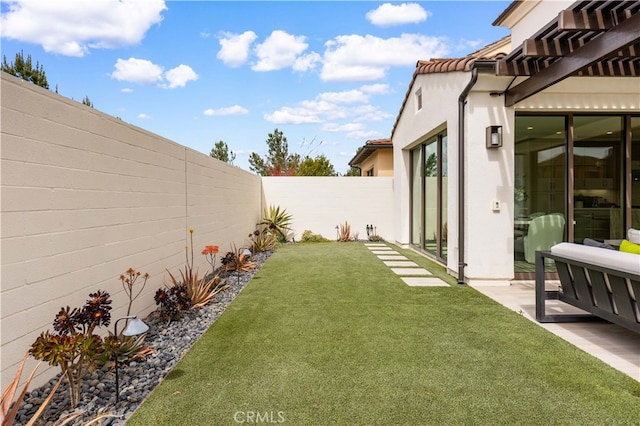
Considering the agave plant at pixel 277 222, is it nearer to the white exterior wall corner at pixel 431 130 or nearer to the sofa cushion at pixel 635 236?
the white exterior wall corner at pixel 431 130

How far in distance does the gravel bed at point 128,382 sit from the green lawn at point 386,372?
0.13m

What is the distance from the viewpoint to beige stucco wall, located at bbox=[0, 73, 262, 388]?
7.93ft

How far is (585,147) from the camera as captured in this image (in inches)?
255

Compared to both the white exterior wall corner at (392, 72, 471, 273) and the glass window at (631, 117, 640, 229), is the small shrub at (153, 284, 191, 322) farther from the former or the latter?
the glass window at (631, 117, 640, 229)

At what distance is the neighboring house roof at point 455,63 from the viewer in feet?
20.8

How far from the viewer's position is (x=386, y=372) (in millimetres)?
3082

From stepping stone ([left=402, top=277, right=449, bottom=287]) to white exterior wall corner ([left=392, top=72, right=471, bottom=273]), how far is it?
525mm

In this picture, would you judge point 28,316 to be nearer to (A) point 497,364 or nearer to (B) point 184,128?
(A) point 497,364

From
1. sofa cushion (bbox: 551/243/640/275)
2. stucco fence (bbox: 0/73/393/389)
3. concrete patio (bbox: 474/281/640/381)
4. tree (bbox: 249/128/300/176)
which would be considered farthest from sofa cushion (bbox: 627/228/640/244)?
tree (bbox: 249/128/300/176)

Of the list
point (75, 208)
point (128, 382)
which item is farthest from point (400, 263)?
point (75, 208)

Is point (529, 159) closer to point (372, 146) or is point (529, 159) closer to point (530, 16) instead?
point (530, 16)

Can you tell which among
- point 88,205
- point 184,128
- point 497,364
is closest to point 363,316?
point 497,364

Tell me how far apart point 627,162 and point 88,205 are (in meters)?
8.09

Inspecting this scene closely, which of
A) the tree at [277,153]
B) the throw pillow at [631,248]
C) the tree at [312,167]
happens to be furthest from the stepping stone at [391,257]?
the tree at [277,153]
